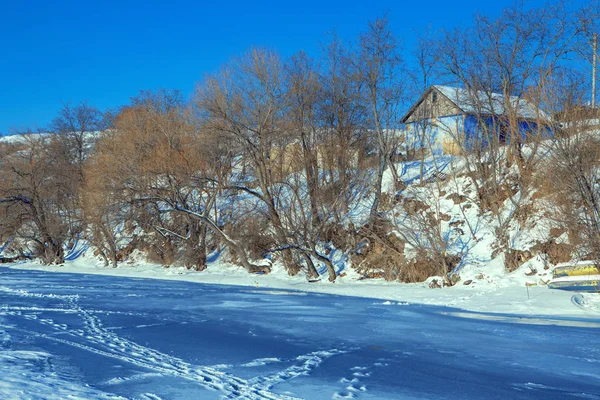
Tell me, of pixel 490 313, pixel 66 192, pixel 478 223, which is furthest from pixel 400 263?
pixel 66 192

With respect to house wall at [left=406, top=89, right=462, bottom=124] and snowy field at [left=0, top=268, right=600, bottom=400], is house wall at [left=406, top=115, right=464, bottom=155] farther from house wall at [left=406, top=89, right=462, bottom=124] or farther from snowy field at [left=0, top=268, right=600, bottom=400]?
snowy field at [left=0, top=268, right=600, bottom=400]

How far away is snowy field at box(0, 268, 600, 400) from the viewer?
8047mm

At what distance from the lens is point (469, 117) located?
104 ft

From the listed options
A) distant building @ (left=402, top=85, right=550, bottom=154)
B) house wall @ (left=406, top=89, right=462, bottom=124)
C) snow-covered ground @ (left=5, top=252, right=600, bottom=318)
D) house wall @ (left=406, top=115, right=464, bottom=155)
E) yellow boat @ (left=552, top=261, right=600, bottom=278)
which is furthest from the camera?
house wall @ (left=406, top=115, right=464, bottom=155)

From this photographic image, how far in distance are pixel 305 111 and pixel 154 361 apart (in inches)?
843

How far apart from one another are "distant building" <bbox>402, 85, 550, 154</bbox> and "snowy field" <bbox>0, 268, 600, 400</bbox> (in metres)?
9.52

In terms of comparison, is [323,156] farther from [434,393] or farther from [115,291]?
[434,393]

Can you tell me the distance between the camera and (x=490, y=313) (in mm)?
16406

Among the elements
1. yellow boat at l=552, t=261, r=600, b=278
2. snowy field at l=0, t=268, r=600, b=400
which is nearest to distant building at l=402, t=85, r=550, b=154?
yellow boat at l=552, t=261, r=600, b=278

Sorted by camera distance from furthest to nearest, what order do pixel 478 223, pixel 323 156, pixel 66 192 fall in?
pixel 66 192
pixel 323 156
pixel 478 223

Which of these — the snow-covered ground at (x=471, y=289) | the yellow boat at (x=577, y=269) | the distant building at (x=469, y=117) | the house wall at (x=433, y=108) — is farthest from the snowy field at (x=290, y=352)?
the house wall at (x=433, y=108)

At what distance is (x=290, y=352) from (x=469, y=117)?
24.2m

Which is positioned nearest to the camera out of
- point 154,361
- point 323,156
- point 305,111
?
point 154,361

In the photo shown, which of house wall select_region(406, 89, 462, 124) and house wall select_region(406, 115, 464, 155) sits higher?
house wall select_region(406, 89, 462, 124)
